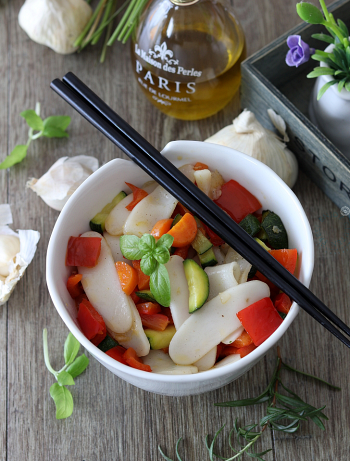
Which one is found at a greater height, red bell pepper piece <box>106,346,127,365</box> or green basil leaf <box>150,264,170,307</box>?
green basil leaf <box>150,264,170,307</box>

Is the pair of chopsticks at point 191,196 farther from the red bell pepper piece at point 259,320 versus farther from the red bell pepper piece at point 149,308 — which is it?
the red bell pepper piece at point 149,308

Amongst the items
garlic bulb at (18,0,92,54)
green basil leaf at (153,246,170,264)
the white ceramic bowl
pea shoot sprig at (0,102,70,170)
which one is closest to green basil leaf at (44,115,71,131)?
pea shoot sprig at (0,102,70,170)

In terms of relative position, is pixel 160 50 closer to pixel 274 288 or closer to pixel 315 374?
pixel 274 288

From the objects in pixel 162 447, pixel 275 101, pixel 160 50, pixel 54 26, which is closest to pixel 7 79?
pixel 54 26

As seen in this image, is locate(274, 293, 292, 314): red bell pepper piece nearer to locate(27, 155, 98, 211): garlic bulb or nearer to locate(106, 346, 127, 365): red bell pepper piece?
locate(106, 346, 127, 365): red bell pepper piece

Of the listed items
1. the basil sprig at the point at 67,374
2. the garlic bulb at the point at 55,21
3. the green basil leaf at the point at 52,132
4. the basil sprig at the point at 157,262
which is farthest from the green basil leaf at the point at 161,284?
the garlic bulb at the point at 55,21

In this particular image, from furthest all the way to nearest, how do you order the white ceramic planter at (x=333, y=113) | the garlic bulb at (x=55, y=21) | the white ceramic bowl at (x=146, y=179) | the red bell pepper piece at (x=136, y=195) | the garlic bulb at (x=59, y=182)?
the garlic bulb at (x=55, y=21) → the garlic bulb at (x=59, y=182) → the white ceramic planter at (x=333, y=113) → the red bell pepper piece at (x=136, y=195) → the white ceramic bowl at (x=146, y=179)
